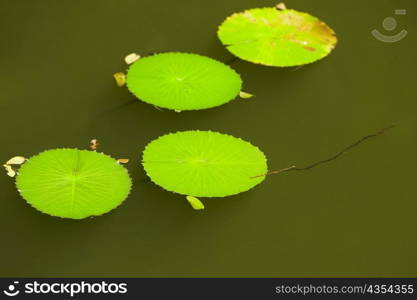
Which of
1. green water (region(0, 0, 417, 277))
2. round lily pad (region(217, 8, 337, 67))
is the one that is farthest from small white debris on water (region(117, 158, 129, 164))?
round lily pad (region(217, 8, 337, 67))

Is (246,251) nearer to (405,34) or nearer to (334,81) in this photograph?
(334,81)

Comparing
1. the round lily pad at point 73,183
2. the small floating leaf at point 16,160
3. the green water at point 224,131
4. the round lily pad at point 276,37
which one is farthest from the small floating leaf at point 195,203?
the round lily pad at point 276,37

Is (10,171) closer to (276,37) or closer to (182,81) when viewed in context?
(182,81)

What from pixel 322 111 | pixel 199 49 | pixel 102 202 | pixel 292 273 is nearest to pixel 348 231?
pixel 292 273

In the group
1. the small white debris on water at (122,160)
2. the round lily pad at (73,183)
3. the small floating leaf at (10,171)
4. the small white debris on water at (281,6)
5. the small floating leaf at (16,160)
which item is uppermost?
the small white debris on water at (281,6)

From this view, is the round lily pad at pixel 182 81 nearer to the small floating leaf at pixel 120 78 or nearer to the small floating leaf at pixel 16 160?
the small floating leaf at pixel 120 78

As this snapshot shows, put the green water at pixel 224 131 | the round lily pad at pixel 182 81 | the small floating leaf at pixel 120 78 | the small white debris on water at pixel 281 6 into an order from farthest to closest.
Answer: the small white debris on water at pixel 281 6, the small floating leaf at pixel 120 78, the round lily pad at pixel 182 81, the green water at pixel 224 131

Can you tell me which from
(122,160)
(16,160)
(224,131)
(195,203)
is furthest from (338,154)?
(16,160)
